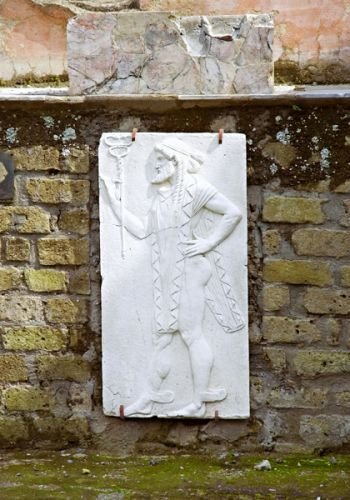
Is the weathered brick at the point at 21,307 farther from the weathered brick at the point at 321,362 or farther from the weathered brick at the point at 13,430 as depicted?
the weathered brick at the point at 321,362

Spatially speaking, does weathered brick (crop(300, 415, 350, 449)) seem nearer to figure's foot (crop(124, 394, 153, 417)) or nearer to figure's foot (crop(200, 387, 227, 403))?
figure's foot (crop(200, 387, 227, 403))

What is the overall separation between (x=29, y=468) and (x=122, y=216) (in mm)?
1240

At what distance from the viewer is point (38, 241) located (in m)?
5.41

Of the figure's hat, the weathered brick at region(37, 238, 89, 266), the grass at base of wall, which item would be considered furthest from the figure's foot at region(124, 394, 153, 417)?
the figure's hat

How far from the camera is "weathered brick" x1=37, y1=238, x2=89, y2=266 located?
540cm

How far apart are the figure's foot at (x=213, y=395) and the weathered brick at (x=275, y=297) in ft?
1.43

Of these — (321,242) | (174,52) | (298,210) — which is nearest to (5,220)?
(174,52)

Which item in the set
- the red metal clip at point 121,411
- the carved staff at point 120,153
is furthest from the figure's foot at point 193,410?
the carved staff at point 120,153

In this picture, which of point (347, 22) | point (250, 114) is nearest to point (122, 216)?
point (250, 114)

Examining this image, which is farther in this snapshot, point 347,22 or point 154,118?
point 347,22

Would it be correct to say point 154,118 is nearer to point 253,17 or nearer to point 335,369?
point 253,17

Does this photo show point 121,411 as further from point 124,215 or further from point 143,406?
point 124,215

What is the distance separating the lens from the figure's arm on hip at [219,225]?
5219mm

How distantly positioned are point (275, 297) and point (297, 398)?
1.59 ft
